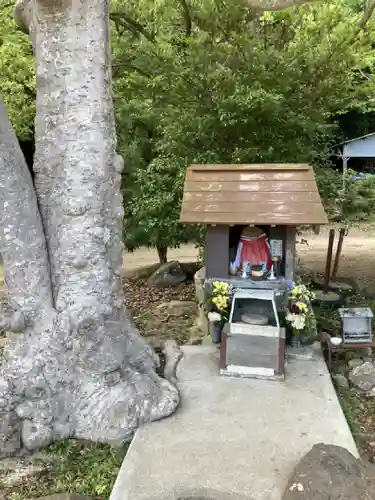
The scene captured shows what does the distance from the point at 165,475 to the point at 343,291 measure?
17.6 ft

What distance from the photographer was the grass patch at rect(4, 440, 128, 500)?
3973 millimetres

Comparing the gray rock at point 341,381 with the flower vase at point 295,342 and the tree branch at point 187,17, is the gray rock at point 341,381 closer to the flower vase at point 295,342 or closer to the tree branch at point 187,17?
the flower vase at point 295,342

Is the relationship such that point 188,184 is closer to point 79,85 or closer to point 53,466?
point 79,85

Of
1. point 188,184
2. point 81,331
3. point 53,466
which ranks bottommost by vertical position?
point 53,466

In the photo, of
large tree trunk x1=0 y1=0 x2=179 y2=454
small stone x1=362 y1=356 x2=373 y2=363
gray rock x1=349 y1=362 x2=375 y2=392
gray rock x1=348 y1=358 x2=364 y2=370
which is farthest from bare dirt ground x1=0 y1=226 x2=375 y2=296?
large tree trunk x1=0 y1=0 x2=179 y2=454

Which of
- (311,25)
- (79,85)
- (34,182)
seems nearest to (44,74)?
(79,85)

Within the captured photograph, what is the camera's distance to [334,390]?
510 centimetres

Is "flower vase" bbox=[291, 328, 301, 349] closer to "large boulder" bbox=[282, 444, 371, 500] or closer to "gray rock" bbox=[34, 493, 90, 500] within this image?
"large boulder" bbox=[282, 444, 371, 500]

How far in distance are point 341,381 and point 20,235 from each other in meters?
3.84

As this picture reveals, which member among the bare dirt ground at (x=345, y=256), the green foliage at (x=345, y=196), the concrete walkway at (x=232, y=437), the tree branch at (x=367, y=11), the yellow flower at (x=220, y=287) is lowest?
the bare dirt ground at (x=345, y=256)

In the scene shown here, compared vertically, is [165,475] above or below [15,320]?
below

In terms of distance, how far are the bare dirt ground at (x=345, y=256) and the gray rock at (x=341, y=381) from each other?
138 inches

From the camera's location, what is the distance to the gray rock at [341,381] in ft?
18.3

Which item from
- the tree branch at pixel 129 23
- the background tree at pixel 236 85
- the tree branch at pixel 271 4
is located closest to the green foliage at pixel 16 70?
the tree branch at pixel 129 23
